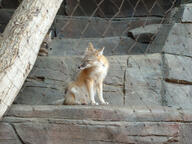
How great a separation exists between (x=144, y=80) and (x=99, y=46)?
4.79 ft

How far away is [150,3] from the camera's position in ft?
25.1

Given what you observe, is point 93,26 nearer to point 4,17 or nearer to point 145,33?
point 145,33

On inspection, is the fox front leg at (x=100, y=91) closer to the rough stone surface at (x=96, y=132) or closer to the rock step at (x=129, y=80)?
the rock step at (x=129, y=80)

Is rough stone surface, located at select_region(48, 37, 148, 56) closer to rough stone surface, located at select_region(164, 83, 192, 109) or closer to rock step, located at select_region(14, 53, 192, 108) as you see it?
rock step, located at select_region(14, 53, 192, 108)

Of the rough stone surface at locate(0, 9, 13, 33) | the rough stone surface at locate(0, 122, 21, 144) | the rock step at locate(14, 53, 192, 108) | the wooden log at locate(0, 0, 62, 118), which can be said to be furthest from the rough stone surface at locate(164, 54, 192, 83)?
the rough stone surface at locate(0, 9, 13, 33)

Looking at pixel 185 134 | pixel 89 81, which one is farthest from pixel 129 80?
pixel 185 134

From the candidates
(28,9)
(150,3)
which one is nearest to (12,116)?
(28,9)

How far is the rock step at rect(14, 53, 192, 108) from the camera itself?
219 inches

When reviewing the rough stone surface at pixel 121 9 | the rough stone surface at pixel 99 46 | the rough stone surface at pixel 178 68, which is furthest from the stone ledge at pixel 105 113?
the rough stone surface at pixel 121 9

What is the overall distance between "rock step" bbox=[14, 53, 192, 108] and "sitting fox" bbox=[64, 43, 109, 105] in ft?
0.82

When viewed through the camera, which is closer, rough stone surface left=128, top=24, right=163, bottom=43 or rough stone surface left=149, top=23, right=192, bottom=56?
rough stone surface left=149, top=23, right=192, bottom=56

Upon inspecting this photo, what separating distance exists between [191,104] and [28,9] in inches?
92.5

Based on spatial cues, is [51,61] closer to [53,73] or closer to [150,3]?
[53,73]

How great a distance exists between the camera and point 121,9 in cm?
770
